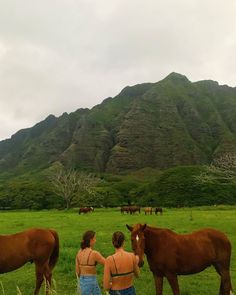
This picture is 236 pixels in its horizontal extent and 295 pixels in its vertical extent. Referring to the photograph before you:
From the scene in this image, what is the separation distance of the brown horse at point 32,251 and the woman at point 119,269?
503 centimetres

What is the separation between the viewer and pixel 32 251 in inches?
530

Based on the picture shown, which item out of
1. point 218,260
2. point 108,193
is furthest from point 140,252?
point 108,193

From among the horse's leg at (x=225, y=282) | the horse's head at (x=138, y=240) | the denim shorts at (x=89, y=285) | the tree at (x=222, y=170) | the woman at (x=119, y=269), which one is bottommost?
the horse's leg at (x=225, y=282)

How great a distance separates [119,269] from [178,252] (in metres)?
3.70

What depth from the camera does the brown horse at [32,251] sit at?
12953 mm

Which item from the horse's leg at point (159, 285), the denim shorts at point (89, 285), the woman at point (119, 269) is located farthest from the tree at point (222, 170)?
the woman at point (119, 269)

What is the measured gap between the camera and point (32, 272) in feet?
58.5

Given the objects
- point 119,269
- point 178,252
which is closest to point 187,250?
point 178,252

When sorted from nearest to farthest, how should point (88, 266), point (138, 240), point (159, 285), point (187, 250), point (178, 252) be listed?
point (88, 266), point (138, 240), point (159, 285), point (178, 252), point (187, 250)

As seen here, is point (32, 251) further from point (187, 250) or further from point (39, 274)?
point (187, 250)

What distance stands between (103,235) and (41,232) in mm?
15959

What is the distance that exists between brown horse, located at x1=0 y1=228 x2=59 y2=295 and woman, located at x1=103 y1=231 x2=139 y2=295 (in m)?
5.03

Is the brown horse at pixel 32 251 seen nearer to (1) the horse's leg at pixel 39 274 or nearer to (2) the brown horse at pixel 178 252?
(1) the horse's leg at pixel 39 274

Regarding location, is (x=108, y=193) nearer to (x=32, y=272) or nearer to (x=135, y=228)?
(x=32, y=272)
